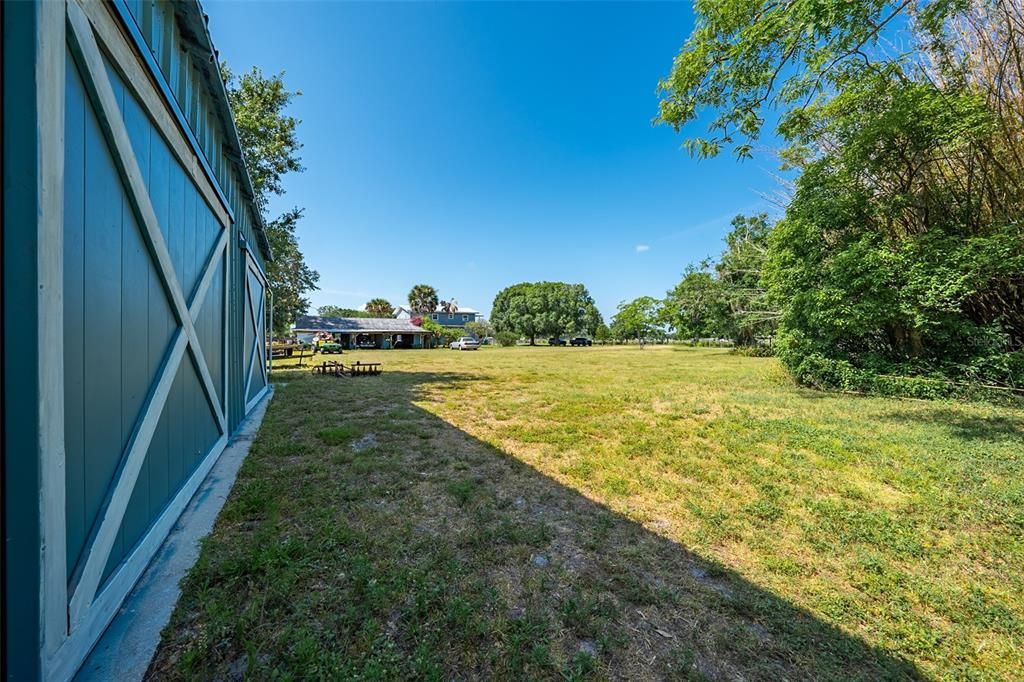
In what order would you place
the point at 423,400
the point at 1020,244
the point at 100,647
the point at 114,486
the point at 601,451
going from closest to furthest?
the point at 100,647 < the point at 114,486 < the point at 601,451 < the point at 1020,244 < the point at 423,400

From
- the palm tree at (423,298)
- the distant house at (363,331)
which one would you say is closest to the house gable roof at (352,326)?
the distant house at (363,331)

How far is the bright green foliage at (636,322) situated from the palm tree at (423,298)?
32.5 meters

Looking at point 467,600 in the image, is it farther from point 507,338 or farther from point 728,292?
point 507,338

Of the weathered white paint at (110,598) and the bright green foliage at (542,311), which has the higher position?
the bright green foliage at (542,311)

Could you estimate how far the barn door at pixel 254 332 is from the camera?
701 cm

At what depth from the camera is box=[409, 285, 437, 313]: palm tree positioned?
61.4 metres

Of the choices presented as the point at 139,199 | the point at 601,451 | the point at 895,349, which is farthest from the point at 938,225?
the point at 139,199

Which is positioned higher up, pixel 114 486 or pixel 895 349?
pixel 895 349

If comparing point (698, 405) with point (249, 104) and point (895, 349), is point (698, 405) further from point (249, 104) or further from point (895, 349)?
point (249, 104)

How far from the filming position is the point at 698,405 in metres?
8.86

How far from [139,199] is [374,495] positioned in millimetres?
3079

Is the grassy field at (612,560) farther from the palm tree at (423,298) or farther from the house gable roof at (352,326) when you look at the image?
the palm tree at (423,298)

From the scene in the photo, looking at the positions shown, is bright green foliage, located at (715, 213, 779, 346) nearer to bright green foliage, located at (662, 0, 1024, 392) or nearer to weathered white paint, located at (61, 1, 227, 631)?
bright green foliage, located at (662, 0, 1024, 392)

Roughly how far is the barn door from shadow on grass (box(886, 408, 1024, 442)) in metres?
12.9
